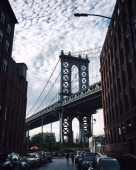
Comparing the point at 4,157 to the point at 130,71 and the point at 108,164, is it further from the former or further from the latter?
the point at 130,71

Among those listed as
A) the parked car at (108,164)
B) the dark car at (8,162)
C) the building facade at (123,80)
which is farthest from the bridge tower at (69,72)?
the parked car at (108,164)

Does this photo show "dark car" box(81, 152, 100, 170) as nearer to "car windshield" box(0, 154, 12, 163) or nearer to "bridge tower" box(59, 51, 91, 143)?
"car windshield" box(0, 154, 12, 163)

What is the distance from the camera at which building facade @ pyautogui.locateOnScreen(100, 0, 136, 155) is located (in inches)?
1056

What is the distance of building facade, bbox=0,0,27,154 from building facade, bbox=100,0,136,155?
58.1 feet

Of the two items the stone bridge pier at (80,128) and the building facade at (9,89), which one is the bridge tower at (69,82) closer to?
the stone bridge pier at (80,128)

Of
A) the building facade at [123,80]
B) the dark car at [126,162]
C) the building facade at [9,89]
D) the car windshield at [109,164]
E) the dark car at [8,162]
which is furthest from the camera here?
the building facade at [9,89]

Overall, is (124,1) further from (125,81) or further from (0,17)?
(0,17)

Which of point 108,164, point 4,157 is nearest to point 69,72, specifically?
point 4,157

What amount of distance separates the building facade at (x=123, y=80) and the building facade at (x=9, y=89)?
17.7 meters

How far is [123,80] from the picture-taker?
31047 mm

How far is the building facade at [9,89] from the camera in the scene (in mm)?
33000

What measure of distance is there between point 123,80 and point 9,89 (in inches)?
757

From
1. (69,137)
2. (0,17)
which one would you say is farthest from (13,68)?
(69,137)

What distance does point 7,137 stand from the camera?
34406mm
